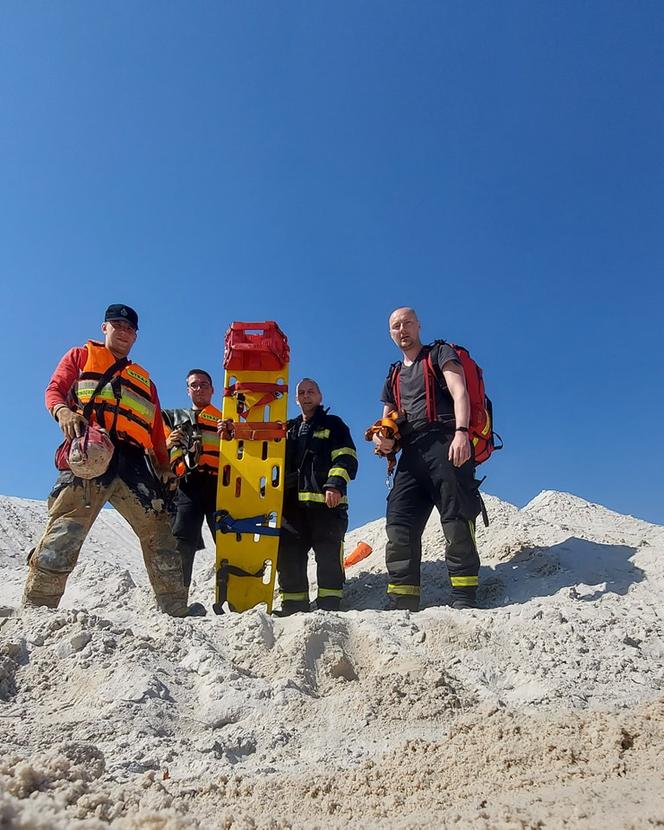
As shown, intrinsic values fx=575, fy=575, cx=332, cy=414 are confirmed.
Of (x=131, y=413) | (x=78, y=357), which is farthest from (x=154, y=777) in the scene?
(x=78, y=357)

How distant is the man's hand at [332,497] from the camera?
5.07m

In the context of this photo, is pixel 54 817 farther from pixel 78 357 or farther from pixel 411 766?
pixel 78 357

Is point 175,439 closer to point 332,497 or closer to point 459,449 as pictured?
point 332,497

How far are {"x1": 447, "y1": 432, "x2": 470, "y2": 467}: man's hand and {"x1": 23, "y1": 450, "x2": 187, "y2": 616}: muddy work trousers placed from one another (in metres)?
2.26

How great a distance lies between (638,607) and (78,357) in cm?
452

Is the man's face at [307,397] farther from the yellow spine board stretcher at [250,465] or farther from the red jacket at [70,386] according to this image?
the red jacket at [70,386]

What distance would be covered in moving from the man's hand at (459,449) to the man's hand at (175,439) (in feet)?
7.96

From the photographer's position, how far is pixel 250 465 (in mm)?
5293

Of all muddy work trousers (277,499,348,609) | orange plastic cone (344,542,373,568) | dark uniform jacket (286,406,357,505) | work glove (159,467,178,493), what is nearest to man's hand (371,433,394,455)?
dark uniform jacket (286,406,357,505)

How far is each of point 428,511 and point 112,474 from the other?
2.58 metres

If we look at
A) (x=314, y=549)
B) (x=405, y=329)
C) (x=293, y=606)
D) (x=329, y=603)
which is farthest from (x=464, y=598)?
(x=405, y=329)

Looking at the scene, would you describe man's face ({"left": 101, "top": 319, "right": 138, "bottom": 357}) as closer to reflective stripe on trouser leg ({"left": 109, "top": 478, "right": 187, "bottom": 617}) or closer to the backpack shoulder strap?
reflective stripe on trouser leg ({"left": 109, "top": 478, "right": 187, "bottom": 617})

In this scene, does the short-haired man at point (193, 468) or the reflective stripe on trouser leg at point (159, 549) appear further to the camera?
the short-haired man at point (193, 468)

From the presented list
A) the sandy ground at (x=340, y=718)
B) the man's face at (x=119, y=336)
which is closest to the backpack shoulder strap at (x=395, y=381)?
the sandy ground at (x=340, y=718)
